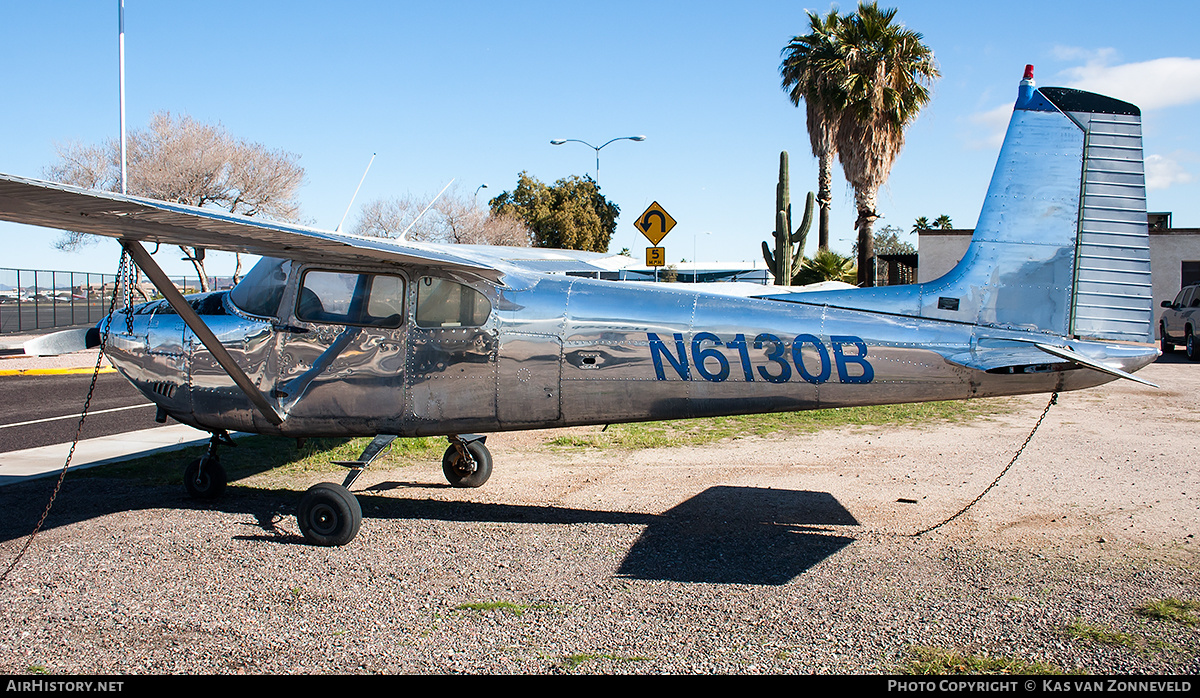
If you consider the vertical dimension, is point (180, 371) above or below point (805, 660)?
above

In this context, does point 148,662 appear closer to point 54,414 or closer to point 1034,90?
point 1034,90

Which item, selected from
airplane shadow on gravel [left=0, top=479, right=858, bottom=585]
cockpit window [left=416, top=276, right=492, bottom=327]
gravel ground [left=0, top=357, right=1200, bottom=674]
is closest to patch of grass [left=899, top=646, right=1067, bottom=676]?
gravel ground [left=0, top=357, right=1200, bottom=674]

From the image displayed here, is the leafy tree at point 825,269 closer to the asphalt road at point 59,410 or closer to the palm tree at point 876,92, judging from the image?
the palm tree at point 876,92

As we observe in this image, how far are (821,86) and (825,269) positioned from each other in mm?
6080

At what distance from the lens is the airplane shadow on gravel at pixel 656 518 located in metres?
5.36

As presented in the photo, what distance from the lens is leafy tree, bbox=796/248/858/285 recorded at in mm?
26828

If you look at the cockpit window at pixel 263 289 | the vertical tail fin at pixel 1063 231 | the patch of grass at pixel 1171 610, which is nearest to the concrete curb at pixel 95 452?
the cockpit window at pixel 263 289

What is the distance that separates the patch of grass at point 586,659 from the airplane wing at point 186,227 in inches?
128

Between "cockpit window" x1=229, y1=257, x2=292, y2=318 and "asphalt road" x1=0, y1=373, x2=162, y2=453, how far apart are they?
15.9 ft

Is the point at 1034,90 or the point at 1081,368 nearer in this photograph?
the point at 1081,368

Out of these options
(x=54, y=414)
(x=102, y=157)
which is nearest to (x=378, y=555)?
(x=54, y=414)

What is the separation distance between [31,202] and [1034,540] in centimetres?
715

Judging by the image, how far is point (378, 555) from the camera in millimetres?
5668

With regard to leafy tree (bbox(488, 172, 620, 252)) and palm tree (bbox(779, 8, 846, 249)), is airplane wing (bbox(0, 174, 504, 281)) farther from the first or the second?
leafy tree (bbox(488, 172, 620, 252))
